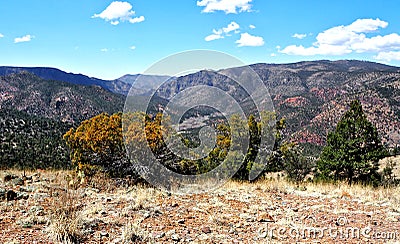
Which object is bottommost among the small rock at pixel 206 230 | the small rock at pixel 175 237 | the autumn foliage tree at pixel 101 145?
the small rock at pixel 206 230

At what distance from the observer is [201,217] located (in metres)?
6.86

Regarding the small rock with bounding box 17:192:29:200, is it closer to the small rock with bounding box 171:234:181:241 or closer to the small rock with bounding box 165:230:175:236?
the small rock with bounding box 165:230:175:236

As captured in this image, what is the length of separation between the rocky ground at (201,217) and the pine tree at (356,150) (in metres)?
5.21

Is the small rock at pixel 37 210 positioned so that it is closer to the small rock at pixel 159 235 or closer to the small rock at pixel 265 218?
the small rock at pixel 159 235

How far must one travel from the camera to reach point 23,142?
192ft

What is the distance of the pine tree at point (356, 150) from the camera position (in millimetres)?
14273

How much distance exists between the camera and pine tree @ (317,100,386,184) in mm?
14273

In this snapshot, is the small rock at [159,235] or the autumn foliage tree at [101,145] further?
the autumn foliage tree at [101,145]

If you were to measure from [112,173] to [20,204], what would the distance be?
4.75 m

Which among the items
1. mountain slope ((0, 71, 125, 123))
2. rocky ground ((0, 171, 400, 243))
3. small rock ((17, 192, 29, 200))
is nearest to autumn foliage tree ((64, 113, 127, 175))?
rocky ground ((0, 171, 400, 243))

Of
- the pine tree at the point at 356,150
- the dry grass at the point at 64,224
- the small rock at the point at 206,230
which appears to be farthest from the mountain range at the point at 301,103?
the dry grass at the point at 64,224

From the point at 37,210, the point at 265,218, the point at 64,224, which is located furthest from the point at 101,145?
the point at 265,218

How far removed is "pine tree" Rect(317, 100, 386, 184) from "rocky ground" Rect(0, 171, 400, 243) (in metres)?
5.21

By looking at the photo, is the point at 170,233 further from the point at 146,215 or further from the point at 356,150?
the point at 356,150
